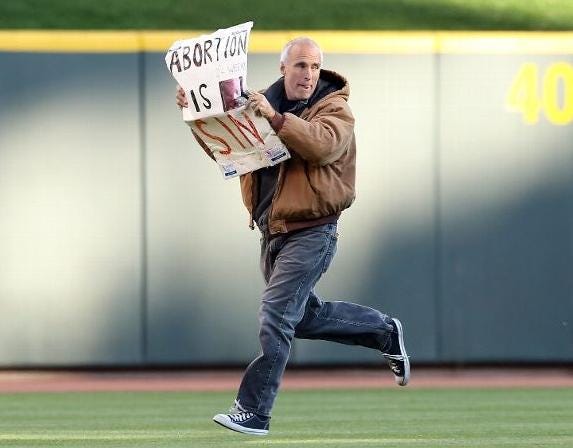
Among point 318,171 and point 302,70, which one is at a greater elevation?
point 302,70

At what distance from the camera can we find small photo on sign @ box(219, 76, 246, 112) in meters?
6.21

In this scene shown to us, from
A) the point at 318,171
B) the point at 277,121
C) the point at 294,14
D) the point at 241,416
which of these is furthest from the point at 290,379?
the point at 277,121

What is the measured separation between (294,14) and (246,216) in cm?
250

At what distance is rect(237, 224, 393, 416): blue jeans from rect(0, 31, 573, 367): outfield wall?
191 inches

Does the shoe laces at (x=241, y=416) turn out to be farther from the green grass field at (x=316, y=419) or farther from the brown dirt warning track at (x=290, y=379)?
the brown dirt warning track at (x=290, y=379)

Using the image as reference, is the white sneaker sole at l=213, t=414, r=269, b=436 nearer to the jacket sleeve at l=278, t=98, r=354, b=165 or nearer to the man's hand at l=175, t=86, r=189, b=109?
the jacket sleeve at l=278, t=98, r=354, b=165

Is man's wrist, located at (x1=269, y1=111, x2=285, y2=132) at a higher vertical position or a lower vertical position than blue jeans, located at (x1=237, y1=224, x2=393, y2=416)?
higher

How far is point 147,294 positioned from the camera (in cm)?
1160

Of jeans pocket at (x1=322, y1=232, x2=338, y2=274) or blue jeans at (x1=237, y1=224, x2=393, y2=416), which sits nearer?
blue jeans at (x1=237, y1=224, x2=393, y2=416)

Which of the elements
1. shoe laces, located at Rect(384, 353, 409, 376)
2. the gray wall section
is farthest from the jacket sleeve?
the gray wall section

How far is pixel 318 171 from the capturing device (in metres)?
6.29

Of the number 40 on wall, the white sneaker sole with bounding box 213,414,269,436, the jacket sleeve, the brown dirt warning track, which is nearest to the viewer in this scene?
the jacket sleeve

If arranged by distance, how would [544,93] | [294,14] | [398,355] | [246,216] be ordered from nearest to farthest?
[398,355]
[246,216]
[544,93]
[294,14]

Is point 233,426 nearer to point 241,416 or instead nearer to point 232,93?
point 241,416
